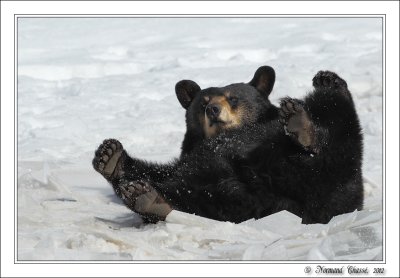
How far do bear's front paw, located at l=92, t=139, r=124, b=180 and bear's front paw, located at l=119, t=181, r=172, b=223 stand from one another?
0.52 m

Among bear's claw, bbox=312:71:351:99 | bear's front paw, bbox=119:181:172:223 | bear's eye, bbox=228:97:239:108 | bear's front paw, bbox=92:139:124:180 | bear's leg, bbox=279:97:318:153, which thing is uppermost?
bear's claw, bbox=312:71:351:99

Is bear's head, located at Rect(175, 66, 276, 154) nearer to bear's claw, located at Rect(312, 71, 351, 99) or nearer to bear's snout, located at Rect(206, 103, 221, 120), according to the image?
bear's snout, located at Rect(206, 103, 221, 120)

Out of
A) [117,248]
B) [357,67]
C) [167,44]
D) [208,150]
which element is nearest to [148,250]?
[117,248]

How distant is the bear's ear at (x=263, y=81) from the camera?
6625 mm

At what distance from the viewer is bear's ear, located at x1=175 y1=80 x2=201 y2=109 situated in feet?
22.3

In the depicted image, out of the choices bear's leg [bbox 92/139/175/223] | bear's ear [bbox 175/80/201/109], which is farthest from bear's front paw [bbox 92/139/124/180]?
bear's ear [bbox 175/80/201/109]

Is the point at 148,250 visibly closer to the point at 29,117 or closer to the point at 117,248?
the point at 117,248

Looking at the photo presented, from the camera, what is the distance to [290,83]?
11.6 meters

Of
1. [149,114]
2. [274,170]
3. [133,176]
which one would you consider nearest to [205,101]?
[133,176]

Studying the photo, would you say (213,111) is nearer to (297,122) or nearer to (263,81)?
(263,81)

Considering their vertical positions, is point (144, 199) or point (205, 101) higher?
point (205, 101)

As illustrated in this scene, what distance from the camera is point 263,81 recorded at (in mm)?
6676

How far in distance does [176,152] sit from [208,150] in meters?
3.22

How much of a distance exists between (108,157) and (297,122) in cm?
142
